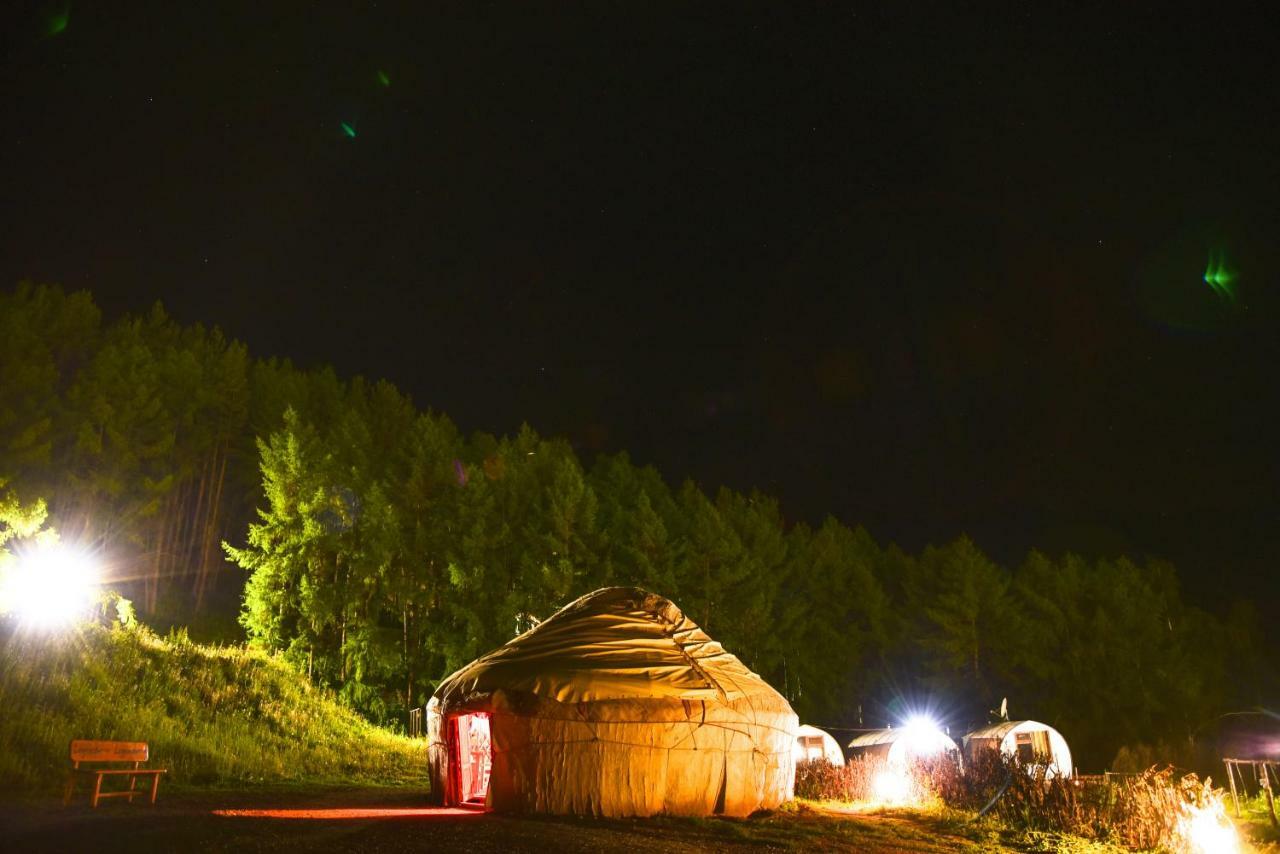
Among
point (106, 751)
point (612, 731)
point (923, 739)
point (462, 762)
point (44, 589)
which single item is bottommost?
point (923, 739)

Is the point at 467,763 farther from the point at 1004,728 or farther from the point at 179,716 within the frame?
the point at 1004,728

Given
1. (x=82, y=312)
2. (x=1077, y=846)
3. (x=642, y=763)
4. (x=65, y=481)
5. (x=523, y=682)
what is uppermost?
(x=82, y=312)

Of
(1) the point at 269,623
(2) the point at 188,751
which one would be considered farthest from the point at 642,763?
(1) the point at 269,623

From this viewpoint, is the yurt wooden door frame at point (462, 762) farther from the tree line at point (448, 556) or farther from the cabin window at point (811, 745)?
the cabin window at point (811, 745)

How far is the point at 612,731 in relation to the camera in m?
9.48

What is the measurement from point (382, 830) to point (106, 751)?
4.41 m

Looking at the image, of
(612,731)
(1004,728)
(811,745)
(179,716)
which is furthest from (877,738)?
(179,716)

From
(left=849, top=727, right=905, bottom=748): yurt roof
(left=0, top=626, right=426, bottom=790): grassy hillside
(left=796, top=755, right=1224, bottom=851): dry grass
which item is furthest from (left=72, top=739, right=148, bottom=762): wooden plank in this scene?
(left=849, top=727, right=905, bottom=748): yurt roof

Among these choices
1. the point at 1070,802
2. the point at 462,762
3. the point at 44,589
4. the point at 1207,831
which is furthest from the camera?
the point at 44,589

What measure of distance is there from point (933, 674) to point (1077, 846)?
28848mm

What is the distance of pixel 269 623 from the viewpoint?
1003 inches

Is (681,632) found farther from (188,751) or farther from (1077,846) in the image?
(188,751)

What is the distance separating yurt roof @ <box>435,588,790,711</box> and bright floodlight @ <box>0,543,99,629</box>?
380 inches

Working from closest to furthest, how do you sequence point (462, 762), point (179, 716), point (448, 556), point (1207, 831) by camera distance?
point (1207, 831) < point (462, 762) < point (179, 716) < point (448, 556)
